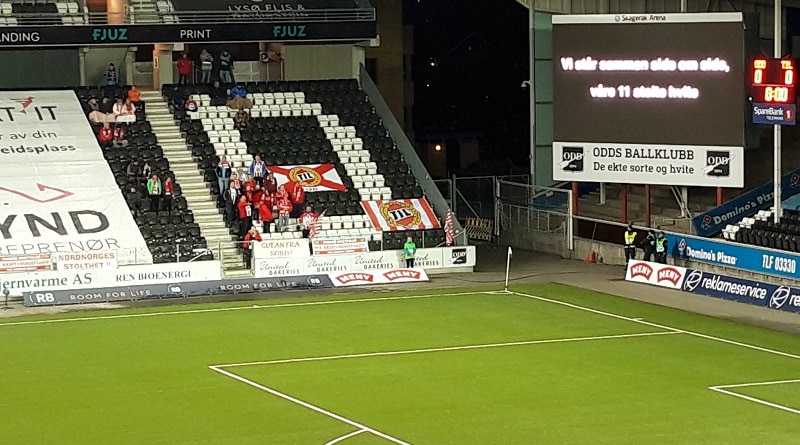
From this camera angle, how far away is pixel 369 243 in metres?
41.0

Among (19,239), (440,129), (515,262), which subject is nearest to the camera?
(19,239)

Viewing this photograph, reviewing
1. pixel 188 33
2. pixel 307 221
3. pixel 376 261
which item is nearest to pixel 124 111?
pixel 188 33

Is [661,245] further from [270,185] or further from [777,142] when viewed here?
[270,185]

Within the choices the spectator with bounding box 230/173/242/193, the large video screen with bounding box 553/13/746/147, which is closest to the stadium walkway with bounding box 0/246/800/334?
the large video screen with bounding box 553/13/746/147

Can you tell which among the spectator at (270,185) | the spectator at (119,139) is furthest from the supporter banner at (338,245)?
the spectator at (119,139)

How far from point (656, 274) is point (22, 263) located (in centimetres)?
1646

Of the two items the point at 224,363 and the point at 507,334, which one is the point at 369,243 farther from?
the point at 224,363

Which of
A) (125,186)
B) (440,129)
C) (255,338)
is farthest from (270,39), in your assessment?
(440,129)

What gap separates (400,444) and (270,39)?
27312 millimetres

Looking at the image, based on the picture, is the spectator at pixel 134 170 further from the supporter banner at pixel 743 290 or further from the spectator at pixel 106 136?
the supporter banner at pixel 743 290

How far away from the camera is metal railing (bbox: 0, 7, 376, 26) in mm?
44906

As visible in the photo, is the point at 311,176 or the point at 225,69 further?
the point at 225,69

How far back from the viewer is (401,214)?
43.2 m

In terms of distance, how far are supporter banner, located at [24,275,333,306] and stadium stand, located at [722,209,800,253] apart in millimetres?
11728
